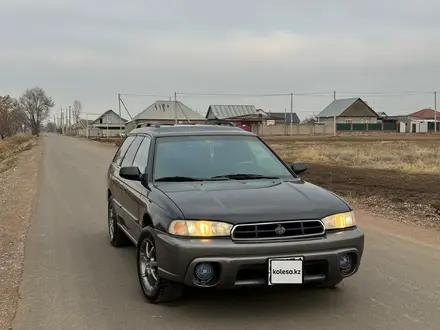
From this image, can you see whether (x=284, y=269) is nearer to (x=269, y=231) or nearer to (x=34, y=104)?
(x=269, y=231)

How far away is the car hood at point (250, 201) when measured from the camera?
4418 mm

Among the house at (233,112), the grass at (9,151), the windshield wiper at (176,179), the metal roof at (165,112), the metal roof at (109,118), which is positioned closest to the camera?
the windshield wiper at (176,179)

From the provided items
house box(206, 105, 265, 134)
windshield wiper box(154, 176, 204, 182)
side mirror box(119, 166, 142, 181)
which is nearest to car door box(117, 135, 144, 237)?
side mirror box(119, 166, 142, 181)

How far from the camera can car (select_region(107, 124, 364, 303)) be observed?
171 inches

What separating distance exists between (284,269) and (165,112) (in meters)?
95.6

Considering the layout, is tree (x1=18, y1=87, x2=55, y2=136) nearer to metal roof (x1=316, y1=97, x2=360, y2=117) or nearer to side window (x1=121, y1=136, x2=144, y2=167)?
metal roof (x1=316, y1=97, x2=360, y2=117)

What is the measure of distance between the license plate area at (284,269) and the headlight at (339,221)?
1.37 ft

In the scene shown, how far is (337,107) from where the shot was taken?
349 feet

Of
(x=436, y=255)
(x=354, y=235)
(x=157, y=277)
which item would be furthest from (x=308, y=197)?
(x=436, y=255)

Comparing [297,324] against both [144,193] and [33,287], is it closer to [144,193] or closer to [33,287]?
[144,193]

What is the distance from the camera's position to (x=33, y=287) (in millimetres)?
5633

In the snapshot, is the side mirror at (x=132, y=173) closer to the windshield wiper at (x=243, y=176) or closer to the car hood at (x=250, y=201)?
the car hood at (x=250, y=201)

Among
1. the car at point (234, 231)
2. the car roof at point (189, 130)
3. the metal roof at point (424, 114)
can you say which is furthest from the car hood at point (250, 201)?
the metal roof at point (424, 114)

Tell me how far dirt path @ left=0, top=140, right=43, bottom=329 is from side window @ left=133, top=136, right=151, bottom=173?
5.90ft
